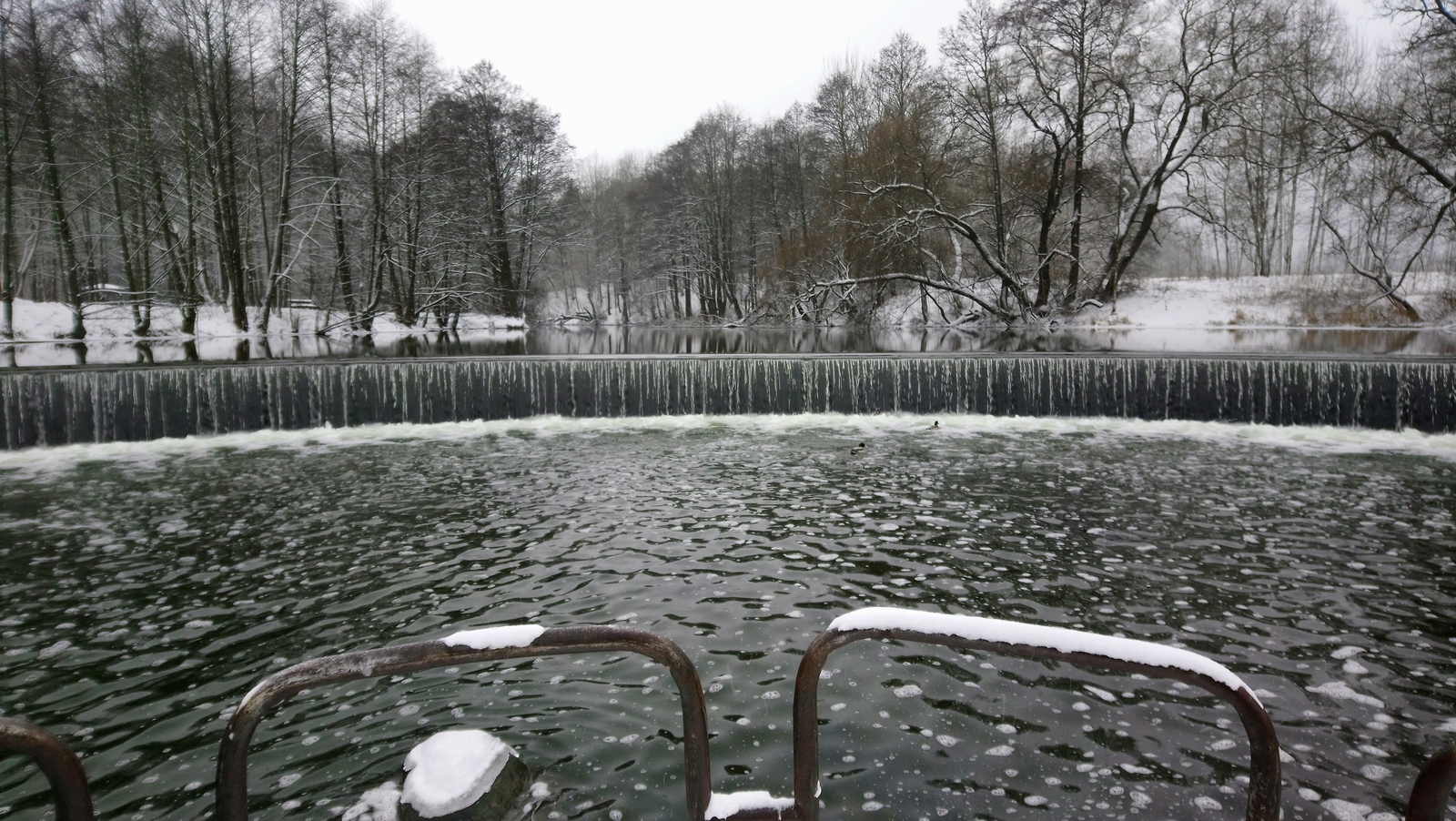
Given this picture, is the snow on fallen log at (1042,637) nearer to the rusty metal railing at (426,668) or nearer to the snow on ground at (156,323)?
the rusty metal railing at (426,668)

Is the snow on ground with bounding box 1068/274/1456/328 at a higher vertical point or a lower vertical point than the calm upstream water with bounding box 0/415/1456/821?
higher

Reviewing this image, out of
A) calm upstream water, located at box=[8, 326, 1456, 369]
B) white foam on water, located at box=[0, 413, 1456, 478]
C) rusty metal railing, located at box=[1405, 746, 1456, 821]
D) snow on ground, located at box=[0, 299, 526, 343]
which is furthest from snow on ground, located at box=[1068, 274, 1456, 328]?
rusty metal railing, located at box=[1405, 746, 1456, 821]

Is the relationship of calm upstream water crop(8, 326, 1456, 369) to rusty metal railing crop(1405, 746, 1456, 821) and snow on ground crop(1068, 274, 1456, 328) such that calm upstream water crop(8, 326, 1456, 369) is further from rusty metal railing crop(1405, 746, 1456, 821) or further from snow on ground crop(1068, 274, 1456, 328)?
rusty metal railing crop(1405, 746, 1456, 821)

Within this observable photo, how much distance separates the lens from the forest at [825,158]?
22047mm

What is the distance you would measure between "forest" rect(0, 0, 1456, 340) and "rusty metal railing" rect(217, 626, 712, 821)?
935 inches

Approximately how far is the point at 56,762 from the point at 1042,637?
227cm

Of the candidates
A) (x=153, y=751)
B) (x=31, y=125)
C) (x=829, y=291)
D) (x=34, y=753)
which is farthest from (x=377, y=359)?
(x=829, y=291)

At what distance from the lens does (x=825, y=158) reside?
37.4 meters

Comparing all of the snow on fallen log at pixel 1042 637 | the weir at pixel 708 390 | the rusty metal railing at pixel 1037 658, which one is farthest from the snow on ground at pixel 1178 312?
the snow on fallen log at pixel 1042 637

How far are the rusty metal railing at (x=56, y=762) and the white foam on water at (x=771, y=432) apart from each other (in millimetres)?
10395

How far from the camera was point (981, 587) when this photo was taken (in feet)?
18.2

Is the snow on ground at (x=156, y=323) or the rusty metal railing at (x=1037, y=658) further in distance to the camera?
the snow on ground at (x=156, y=323)

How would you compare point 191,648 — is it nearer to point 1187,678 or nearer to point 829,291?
point 1187,678

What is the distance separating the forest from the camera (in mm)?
22047
